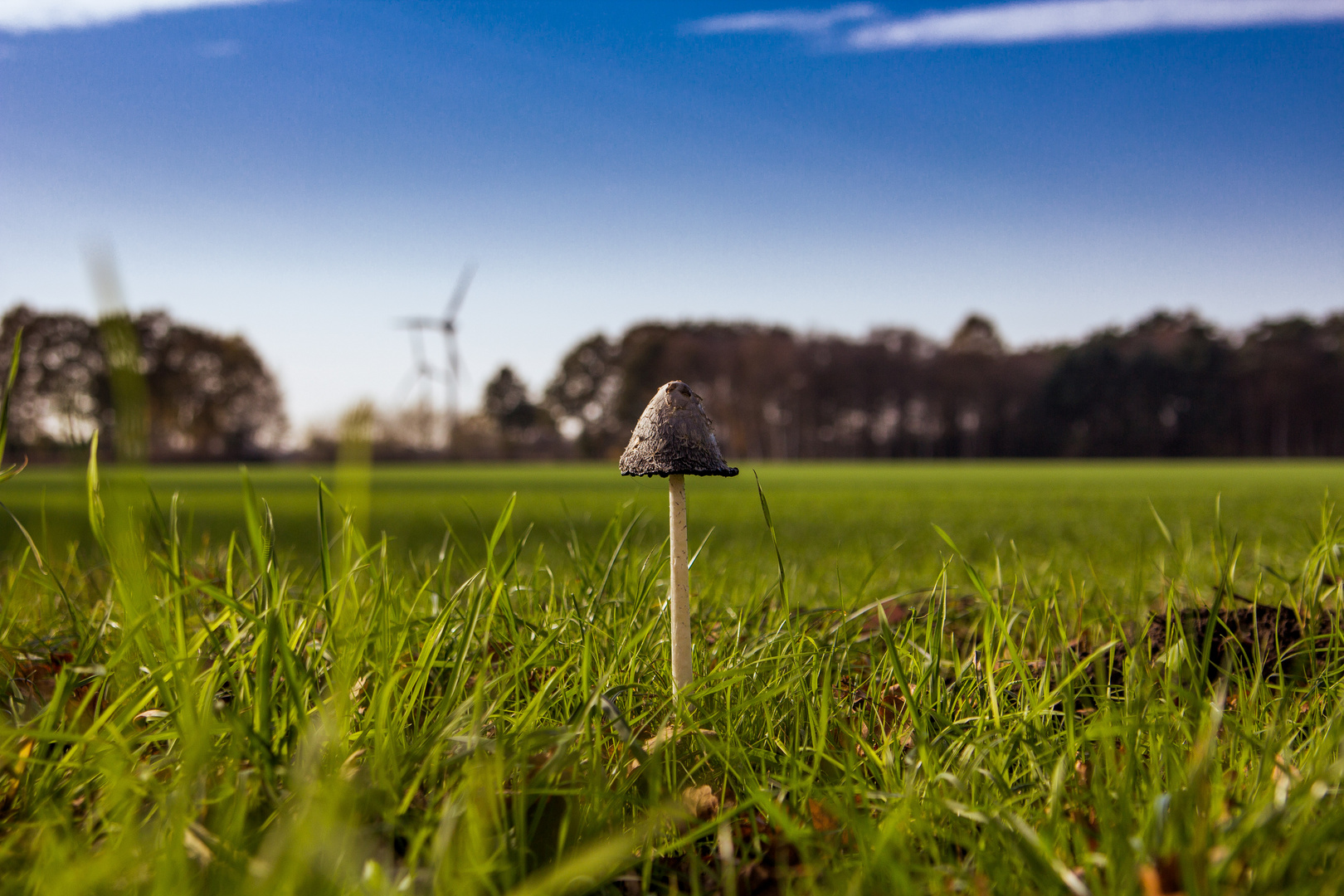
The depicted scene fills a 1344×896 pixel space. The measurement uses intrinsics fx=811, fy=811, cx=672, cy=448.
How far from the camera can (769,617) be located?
257 centimetres

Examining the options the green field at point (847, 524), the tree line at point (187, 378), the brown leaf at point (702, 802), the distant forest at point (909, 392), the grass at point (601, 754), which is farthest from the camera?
the distant forest at point (909, 392)

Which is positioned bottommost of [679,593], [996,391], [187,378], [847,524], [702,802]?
[847,524]

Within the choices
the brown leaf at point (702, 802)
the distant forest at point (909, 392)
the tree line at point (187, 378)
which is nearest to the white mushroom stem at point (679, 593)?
the brown leaf at point (702, 802)

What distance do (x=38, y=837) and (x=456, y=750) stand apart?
0.60 m

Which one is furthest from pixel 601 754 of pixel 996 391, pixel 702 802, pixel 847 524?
pixel 996 391

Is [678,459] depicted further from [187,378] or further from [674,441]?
[187,378]

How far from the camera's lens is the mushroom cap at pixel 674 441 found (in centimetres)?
151

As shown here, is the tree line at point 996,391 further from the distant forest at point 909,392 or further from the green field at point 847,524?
the green field at point 847,524

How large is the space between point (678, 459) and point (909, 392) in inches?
2837

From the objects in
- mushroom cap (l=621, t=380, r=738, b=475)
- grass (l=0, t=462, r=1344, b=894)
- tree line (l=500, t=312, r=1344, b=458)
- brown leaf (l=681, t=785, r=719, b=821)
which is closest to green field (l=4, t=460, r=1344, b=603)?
grass (l=0, t=462, r=1344, b=894)

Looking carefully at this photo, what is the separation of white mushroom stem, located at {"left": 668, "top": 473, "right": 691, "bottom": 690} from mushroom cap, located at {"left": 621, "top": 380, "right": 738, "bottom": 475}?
45mm

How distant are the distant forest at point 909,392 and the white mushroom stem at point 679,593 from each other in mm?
56418

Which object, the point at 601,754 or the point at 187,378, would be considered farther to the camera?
the point at 187,378

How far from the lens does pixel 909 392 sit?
70.4 m
